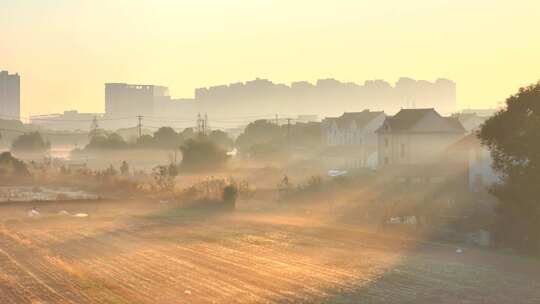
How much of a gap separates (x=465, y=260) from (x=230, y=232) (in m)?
10.9

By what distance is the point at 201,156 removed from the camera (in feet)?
280

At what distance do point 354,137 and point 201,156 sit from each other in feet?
70.2

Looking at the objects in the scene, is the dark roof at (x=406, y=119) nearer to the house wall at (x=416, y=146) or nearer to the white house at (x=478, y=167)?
the house wall at (x=416, y=146)

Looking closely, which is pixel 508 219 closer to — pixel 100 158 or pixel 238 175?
pixel 238 175

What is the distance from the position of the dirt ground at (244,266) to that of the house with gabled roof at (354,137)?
50.8 metres

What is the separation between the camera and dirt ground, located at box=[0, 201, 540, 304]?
59.7 ft

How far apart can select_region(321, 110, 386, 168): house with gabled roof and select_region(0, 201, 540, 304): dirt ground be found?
50.8m

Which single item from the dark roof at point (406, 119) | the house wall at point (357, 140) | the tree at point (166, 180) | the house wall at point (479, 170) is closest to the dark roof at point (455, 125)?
the dark roof at point (406, 119)

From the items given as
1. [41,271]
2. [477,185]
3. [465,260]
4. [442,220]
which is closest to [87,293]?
[41,271]

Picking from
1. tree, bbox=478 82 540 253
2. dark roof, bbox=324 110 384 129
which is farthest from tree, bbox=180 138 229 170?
tree, bbox=478 82 540 253

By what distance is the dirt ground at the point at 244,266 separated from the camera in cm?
1819

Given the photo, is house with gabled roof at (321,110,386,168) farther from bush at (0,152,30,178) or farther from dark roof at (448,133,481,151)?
bush at (0,152,30,178)

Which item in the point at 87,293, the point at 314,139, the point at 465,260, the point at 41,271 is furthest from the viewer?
the point at 314,139

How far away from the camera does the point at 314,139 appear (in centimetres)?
12369
